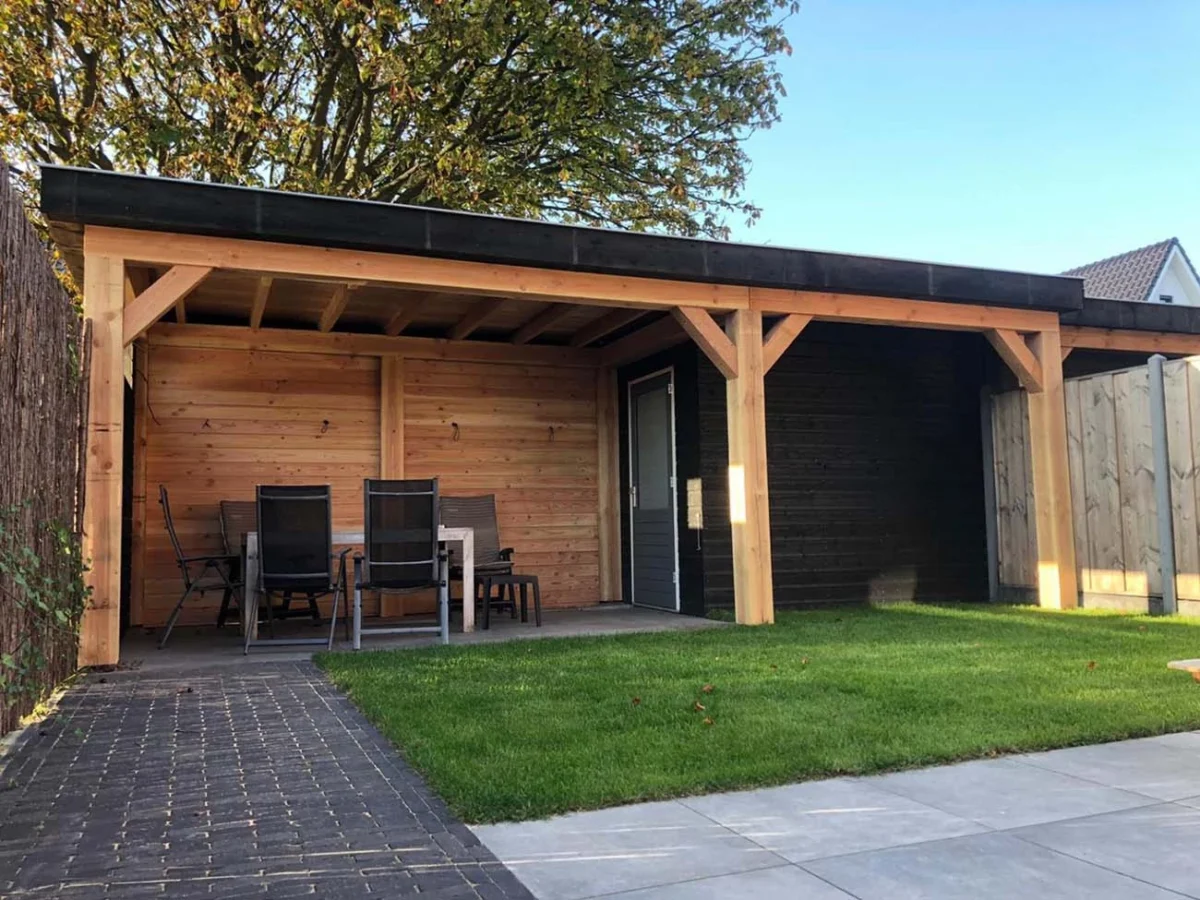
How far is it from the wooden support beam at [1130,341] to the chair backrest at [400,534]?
557 centimetres

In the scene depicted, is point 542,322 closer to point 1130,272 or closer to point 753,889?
point 753,889

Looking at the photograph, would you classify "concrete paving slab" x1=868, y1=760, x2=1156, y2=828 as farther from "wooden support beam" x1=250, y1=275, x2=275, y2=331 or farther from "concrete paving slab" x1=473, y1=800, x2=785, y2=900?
"wooden support beam" x1=250, y1=275, x2=275, y2=331

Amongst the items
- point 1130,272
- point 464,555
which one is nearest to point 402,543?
point 464,555

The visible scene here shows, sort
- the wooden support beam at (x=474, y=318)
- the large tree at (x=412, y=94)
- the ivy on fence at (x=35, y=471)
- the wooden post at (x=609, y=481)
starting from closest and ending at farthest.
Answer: the ivy on fence at (x=35, y=471) → the wooden support beam at (x=474, y=318) → the wooden post at (x=609, y=481) → the large tree at (x=412, y=94)

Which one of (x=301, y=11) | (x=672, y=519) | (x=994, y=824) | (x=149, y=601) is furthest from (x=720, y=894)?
(x=301, y=11)

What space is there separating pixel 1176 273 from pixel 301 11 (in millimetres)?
19727

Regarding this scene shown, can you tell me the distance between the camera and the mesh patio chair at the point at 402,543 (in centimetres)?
567

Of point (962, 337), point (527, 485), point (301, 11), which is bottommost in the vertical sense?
point (527, 485)

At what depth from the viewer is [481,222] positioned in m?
5.57

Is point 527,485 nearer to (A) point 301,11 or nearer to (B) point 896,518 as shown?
(B) point 896,518

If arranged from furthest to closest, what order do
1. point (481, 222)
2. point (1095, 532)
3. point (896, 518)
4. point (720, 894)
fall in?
point (896, 518) < point (1095, 532) < point (481, 222) < point (720, 894)

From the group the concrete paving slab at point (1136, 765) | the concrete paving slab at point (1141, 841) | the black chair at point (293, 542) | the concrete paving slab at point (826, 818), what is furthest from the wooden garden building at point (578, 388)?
the concrete paving slab at point (1141, 841)

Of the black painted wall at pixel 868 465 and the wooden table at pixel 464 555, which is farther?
the black painted wall at pixel 868 465

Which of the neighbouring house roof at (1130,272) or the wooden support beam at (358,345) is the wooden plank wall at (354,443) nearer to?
the wooden support beam at (358,345)
